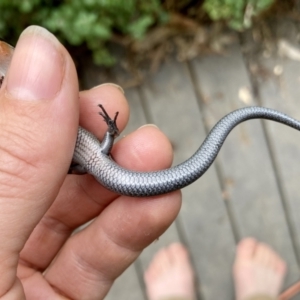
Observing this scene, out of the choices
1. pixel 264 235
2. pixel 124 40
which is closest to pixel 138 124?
pixel 124 40

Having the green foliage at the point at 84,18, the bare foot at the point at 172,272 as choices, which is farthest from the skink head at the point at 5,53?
the bare foot at the point at 172,272

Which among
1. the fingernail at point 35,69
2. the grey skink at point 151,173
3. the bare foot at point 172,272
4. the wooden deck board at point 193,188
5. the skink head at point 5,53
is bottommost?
the bare foot at point 172,272

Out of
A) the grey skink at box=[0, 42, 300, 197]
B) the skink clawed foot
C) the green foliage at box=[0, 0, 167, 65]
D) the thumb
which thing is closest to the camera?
the thumb

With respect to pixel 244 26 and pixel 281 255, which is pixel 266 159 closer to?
pixel 281 255

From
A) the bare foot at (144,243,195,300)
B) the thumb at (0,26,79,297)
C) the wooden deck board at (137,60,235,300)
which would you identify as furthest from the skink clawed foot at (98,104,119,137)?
the bare foot at (144,243,195,300)

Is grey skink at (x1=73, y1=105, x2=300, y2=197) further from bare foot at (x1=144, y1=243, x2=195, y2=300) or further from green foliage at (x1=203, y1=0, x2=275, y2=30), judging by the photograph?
bare foot at (x1=144, y1=243, x2=195, y2=300)

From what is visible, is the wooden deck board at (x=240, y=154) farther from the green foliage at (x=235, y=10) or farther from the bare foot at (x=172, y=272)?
the bare foot at (x=172, y=272)

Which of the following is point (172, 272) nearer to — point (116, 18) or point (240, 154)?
point (240, 154)
